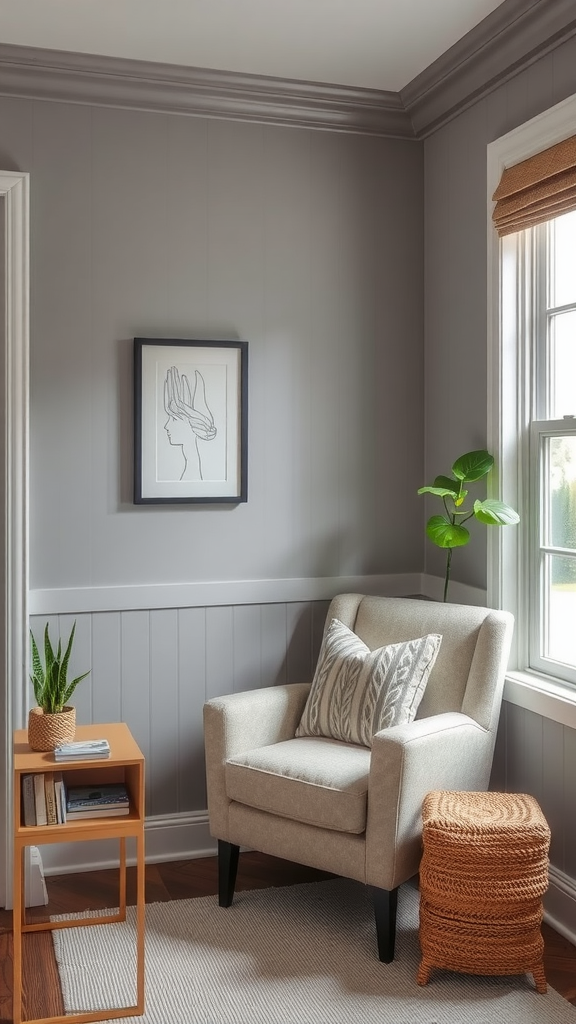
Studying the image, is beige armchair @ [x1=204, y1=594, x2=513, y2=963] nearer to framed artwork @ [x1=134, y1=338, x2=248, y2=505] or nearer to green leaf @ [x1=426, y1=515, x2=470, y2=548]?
green leaf @ [x1=426, y1=515, x2=470, y2=548]

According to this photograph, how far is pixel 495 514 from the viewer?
9.29 feet

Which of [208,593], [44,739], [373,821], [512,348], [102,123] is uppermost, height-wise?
[102,123]

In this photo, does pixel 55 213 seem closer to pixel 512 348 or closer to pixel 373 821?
pixel 512 348

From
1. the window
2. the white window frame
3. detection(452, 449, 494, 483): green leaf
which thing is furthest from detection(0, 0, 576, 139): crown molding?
detection(452, 449, 494, 483): green leaf

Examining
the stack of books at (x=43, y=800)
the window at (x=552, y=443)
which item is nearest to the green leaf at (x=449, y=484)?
the window at (x=552, y=443)

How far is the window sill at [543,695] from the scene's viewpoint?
8.70ft

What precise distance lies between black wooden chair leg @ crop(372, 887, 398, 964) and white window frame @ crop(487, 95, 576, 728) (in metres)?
0.75

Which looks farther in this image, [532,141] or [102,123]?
[102,123]

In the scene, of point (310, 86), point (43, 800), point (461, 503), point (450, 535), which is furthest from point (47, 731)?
point (310, 86)

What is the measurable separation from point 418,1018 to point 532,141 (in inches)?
95.0

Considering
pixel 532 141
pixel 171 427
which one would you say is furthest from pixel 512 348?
pixel 171 427

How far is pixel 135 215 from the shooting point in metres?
3.13

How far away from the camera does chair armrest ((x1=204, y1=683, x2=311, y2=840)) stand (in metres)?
2.79

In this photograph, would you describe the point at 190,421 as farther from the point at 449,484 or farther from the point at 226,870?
the point at 226,870
